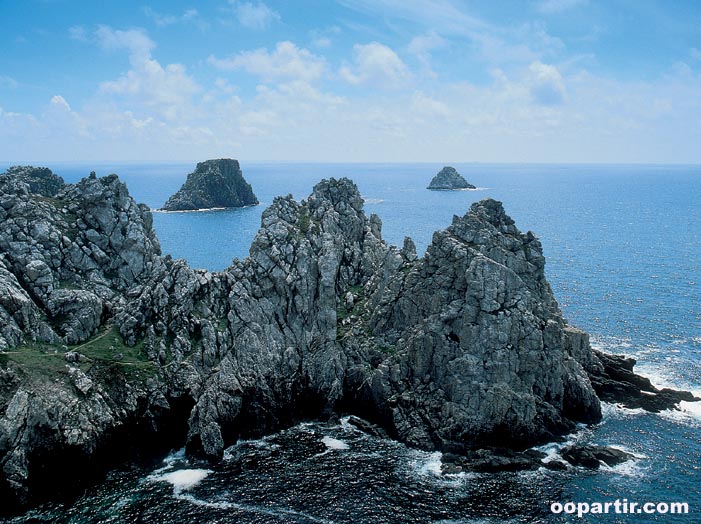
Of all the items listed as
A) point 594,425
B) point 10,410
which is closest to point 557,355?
point 594,425

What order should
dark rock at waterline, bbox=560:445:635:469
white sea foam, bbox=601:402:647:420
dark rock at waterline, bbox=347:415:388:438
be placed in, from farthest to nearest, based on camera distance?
white sea foam, bbox=601:402:647:420
dark rock at waterline, bbox=347:415:388:438
dark rock at waterline, bbox=560:445:635:469

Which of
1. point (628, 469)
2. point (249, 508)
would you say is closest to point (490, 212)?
point (628, 469)

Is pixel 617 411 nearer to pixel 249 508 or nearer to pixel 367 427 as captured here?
pixel 367 427

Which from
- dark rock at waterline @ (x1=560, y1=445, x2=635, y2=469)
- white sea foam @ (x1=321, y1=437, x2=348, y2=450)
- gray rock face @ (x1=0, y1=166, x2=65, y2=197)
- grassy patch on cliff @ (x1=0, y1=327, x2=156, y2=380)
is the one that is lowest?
white sea foam @ (x1=321, y1=437, x2=348, y2=450)

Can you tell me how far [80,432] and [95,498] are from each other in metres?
9.00

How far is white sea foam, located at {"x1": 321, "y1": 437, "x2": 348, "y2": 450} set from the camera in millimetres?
68125

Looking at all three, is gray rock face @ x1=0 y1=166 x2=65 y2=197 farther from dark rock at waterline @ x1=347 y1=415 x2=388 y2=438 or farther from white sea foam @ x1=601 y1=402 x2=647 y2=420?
white sea foam @ x1=601 y1=402 x2=647 y2=420

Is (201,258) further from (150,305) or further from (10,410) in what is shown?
(10,410)

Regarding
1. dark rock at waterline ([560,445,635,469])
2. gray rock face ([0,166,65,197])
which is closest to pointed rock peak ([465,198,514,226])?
dark rock at waterline ([560,445,635,469])

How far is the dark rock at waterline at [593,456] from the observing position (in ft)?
207

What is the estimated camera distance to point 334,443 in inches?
2721

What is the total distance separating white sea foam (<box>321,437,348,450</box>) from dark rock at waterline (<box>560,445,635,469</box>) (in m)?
25.2

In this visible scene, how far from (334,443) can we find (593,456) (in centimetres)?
2935

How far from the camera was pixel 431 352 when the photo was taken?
7562 centimetres
